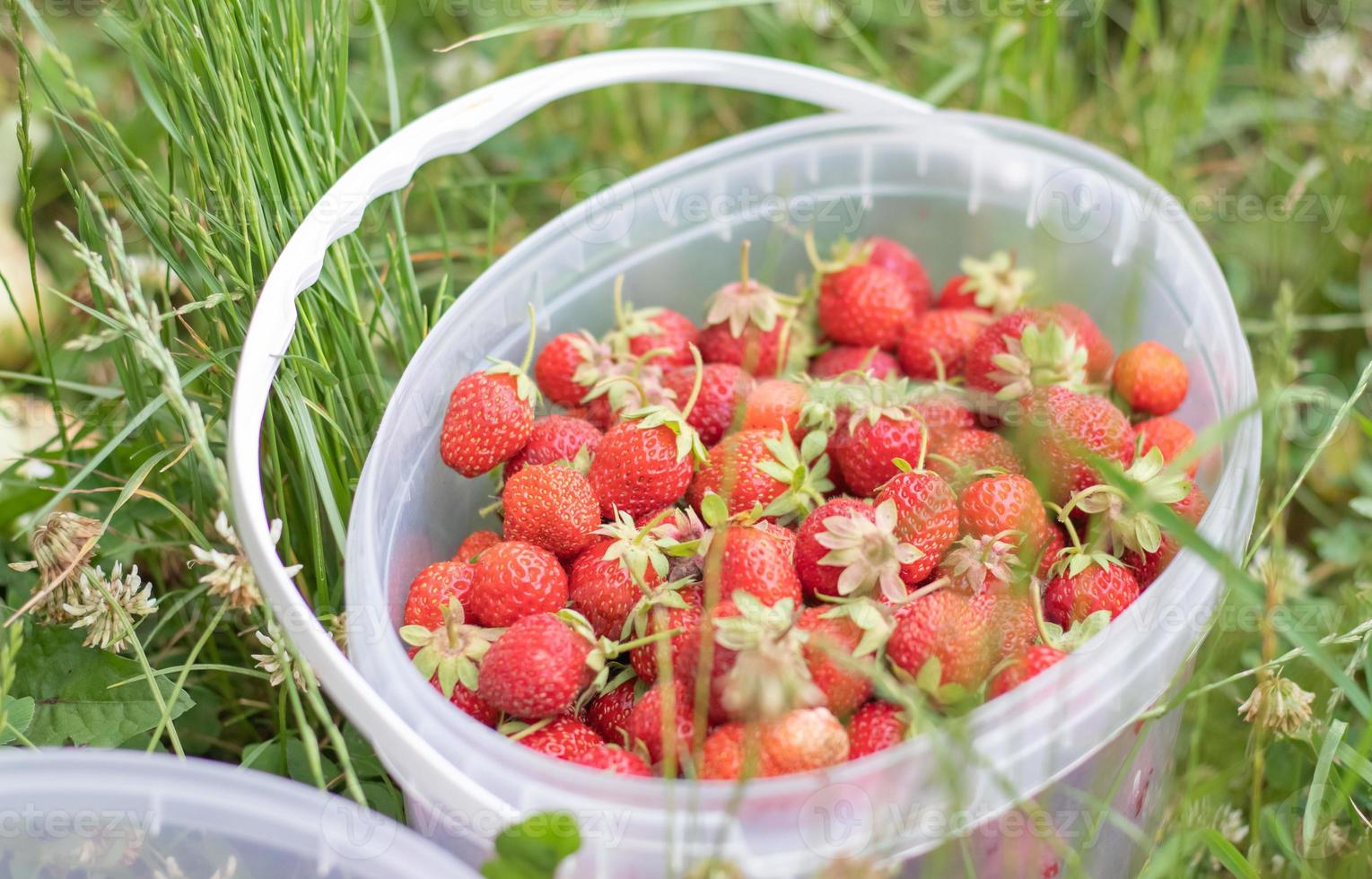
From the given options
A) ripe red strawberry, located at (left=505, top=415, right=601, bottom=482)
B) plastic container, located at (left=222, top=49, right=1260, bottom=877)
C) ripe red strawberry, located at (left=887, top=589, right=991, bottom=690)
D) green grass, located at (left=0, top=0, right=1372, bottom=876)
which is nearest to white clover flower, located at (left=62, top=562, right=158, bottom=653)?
green grass, located at (left=0, top=0, right=1372, bottom=876)

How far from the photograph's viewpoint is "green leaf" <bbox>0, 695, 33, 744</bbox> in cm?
82

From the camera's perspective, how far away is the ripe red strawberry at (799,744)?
69cm

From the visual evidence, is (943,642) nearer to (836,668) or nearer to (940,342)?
(836,668)

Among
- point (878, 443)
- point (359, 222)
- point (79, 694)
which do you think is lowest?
point (79, 694)

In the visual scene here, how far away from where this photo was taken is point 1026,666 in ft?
2.45

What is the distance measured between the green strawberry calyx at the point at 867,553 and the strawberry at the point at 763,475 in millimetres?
84

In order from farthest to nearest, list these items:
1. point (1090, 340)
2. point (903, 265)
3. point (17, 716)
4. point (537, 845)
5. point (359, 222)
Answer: point (903, 265) → point (1090, 340) → point (359, 222) → point (17, 716) → point (537, 845)

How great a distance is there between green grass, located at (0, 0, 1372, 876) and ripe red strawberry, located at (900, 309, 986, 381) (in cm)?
26

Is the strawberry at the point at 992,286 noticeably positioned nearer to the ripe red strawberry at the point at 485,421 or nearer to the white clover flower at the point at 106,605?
the ripe red strawberry at the point at 485,421

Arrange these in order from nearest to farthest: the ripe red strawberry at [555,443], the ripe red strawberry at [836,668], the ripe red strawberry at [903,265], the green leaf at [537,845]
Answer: the green leaf at [537,845] → the ripe red strawberry at [836,668] → the ripe red strawberry at [555,443] → the ripe red strawberry at [903,265]

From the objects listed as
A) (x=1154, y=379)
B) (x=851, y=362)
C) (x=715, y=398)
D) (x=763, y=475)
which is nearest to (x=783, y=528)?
(x=763, y=475)

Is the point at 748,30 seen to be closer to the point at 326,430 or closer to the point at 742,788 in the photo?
the point at 326,430

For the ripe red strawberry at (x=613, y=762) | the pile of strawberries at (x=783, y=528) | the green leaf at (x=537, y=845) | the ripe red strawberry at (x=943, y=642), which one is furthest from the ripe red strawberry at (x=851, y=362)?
the green leaf at (x=537, y=845)

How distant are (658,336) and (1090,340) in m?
0.39
